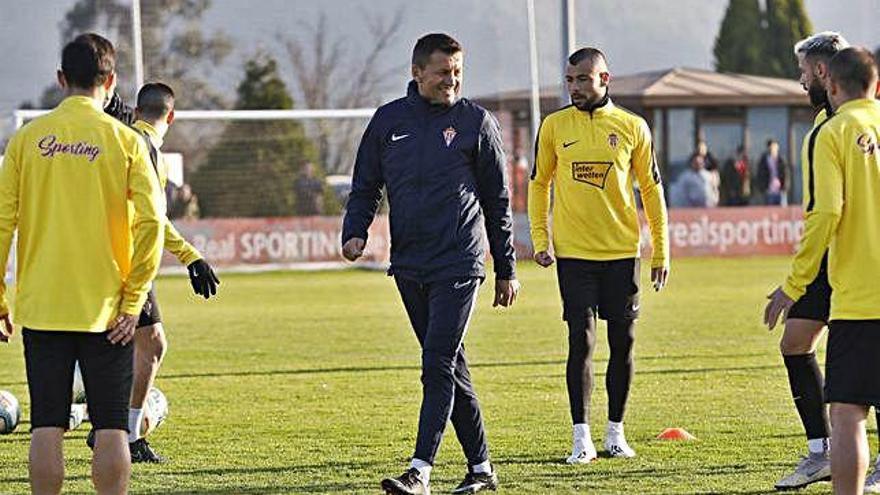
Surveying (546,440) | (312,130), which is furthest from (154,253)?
(312,130)

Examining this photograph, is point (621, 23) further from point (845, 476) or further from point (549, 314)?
point (845, 476)

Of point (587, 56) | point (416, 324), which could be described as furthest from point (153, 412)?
point (587, 56)

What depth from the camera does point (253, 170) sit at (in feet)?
109

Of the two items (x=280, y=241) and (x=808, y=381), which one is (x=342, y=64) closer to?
(x=280, y=241)

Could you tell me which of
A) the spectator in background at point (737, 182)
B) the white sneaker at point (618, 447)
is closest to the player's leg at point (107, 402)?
the white sneaker at point (618, 447)

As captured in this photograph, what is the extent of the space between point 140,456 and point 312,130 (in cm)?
2518

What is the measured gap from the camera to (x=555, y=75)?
1971 inches

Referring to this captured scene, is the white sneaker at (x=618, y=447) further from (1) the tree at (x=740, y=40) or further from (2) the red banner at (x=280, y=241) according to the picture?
(1) the tree at (x=740, y=40)

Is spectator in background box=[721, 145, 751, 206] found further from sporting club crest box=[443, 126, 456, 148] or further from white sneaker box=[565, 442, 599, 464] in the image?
sporting club crest box=[443, 126, 456, 148]

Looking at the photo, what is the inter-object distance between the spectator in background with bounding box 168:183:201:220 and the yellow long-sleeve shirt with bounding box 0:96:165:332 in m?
23.8

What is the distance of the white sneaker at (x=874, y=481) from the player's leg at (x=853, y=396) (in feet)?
4.90

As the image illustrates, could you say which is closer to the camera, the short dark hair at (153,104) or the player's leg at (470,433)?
the player's leg at (470,433)

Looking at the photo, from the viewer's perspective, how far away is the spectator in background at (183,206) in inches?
1211

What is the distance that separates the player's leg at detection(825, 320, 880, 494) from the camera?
272 inches
